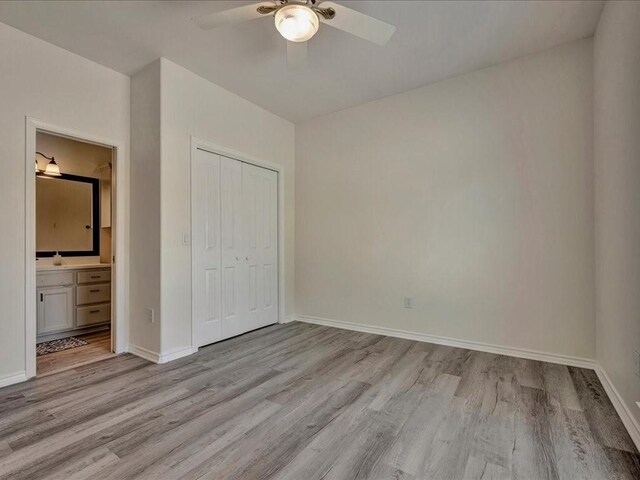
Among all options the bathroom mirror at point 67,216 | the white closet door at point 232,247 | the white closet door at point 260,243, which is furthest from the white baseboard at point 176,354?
the bathroom mirror at point 67,216

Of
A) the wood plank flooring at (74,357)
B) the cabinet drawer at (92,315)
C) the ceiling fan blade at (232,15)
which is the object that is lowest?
the wood plank flooring at (74,357)

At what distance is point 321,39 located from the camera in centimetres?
257

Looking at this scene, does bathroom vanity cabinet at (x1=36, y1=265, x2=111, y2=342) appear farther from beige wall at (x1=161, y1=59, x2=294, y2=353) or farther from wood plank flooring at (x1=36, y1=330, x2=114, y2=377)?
beige wall at (x1=161, y1=59, x2=294, y2=353)

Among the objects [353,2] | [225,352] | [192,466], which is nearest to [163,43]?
[353,2]

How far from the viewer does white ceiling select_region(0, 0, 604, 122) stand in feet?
7.33

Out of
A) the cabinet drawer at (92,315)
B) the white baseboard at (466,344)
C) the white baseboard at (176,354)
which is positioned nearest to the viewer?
the white baseboard at (466,344)

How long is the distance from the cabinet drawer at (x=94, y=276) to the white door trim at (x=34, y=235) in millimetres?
1083

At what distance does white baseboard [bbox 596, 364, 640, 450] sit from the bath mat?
14.4 feet

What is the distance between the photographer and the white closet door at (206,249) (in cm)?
313

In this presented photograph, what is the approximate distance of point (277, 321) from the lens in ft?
13.5

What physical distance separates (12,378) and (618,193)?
4293 millimetres

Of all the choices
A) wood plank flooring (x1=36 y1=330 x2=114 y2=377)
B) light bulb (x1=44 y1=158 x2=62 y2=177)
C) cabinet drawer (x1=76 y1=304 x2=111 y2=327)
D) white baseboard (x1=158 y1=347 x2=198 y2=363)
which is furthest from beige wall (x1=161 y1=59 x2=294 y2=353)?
light bulb (x1=44 y1=158 x2=62 y2=177)

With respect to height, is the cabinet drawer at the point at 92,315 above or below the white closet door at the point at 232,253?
below

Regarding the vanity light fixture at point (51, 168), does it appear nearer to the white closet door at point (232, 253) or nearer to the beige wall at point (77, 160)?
the beige wall at point (77, 160)
